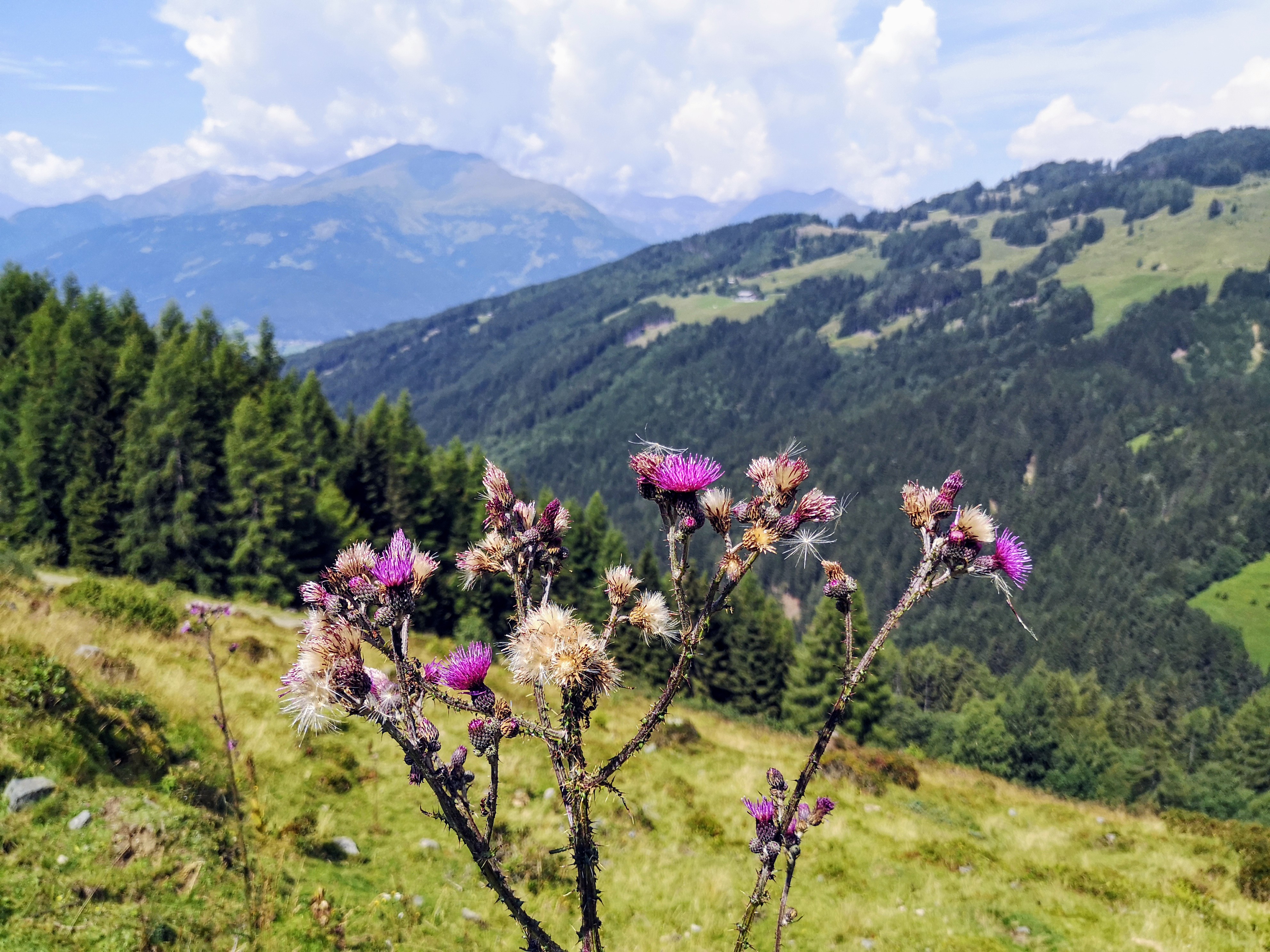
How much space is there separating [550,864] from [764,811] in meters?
9.88

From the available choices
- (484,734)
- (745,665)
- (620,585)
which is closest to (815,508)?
(620,585)

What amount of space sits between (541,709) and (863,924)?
37.6 feet

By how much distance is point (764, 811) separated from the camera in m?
3.35

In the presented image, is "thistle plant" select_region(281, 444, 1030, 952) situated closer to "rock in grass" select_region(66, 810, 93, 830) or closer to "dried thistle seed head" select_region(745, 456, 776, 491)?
"dried thistle seed head" select_region(745, 456, 776, 491)

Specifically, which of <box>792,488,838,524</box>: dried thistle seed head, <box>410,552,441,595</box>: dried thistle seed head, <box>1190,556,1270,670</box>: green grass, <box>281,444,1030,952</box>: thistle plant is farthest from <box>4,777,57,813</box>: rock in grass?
<box>1190,556,1270,670</box>: green grass

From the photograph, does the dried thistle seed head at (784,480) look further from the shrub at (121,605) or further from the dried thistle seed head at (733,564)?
the shrub at (121,605)

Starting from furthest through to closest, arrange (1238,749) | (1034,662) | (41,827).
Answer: (1034,662), (1238,749), (41,827)

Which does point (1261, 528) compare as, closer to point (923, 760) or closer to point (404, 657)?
point (923, 760)

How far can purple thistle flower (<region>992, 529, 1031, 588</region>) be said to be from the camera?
117 inches

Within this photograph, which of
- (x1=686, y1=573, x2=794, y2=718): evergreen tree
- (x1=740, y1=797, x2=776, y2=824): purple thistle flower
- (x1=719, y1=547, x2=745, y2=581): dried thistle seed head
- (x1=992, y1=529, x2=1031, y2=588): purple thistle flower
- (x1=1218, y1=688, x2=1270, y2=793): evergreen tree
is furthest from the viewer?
(x1=1218, y1=688, x2=1270, y2=793): evergreen tree

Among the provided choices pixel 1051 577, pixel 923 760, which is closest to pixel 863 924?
pixel 923 760

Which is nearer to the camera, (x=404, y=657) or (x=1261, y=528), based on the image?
(x=404, y=657)

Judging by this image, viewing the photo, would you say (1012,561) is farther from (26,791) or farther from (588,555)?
(588,555)

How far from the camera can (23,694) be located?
8109mm
